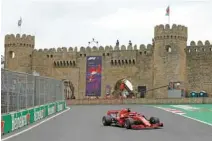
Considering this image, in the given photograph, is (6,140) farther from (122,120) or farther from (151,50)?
(151,50)

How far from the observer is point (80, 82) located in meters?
53.8

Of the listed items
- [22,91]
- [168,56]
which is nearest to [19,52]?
[168,56]

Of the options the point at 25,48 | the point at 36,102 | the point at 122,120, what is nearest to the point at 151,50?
the point at 25,48

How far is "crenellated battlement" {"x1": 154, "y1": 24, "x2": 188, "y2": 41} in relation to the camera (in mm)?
47688

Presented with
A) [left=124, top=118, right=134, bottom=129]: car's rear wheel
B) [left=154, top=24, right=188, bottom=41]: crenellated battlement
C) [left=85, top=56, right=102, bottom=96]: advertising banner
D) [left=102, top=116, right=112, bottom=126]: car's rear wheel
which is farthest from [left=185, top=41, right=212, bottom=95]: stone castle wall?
[left=124, top=118, right=134, bottom=129]: car's rear wheel

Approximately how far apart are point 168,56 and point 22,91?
107 feet

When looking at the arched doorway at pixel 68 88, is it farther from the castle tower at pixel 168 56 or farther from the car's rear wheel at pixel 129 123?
the car's rear wheel at pixel 129 123

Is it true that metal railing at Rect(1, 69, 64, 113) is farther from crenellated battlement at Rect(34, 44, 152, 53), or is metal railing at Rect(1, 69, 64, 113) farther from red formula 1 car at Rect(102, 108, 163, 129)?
crenellated battlement at Rect(34, 44, 152, 53)

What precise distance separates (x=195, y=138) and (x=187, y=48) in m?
37.4

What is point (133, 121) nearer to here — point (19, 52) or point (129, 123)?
point (129, 123)

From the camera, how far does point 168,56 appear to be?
47281 millimetres

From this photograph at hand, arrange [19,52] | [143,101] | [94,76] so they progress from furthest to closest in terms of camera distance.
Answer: [19,52] → [94,76] → [143,101]

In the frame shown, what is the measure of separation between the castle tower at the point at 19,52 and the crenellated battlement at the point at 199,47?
1940 centimetres

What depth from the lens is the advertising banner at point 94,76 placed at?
2057 inches
